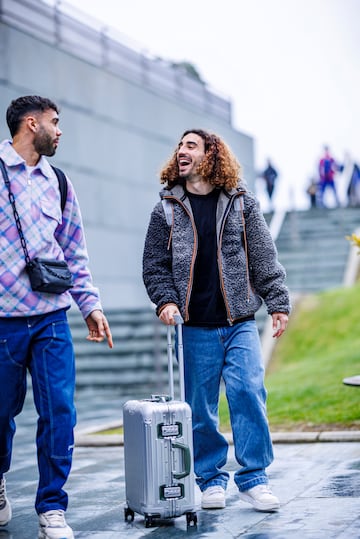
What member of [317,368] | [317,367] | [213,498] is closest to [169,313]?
[213,498]

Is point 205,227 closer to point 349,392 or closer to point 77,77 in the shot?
point 349,392

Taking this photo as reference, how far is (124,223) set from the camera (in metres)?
19.0

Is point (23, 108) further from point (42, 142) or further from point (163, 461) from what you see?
point (163, 461)

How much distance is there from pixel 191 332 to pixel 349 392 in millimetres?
4745

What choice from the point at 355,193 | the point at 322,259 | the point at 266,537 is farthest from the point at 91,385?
the point at 355,193

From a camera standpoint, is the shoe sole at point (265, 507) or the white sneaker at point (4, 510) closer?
the shoe sole at point (265, 507)

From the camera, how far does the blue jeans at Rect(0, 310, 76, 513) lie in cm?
464

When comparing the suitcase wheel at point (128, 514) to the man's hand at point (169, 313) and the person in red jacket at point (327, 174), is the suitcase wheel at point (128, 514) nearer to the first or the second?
the man's hand at point (169, 313)

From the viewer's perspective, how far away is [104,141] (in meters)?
18.7

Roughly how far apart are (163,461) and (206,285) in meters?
1.00

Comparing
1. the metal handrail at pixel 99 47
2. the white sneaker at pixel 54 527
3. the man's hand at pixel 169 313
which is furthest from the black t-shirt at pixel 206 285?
the metal handrail at pixel 99 47

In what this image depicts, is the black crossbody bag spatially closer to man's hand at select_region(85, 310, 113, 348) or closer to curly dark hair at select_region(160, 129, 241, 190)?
man's hand at select_region(85, 310, 113, 348)

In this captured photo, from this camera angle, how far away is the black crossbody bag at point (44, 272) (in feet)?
15.1

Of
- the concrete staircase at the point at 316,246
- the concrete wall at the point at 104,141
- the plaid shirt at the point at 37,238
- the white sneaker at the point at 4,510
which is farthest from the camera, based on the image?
the concrete staircase at the point at 316,246
